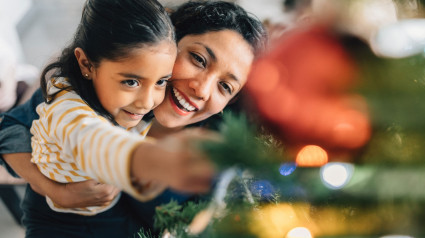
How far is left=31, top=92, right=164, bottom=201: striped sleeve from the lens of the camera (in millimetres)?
356

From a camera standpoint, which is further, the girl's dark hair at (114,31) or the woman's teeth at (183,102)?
the woman's teeth at (183,102)

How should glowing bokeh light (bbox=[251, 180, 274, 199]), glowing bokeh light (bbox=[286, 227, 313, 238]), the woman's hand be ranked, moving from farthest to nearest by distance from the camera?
glowing bokeh light (bbox=[251, 180, 274, 199])
glowing bokeh light (bbox=[286, 227, 313, 238])
the woman's hand

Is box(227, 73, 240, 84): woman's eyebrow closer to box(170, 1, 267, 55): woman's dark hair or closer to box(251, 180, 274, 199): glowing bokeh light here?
box(170, 1, 267, 55): woman's dark hair

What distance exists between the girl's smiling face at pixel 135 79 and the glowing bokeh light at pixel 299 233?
1.29 feet

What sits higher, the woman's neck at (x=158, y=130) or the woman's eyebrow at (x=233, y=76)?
the woman's eyebrow at (x=233, y=76)

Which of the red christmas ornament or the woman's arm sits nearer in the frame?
the red christmas ornament

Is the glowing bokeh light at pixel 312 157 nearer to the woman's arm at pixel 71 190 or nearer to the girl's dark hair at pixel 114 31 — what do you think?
the girl's dark hair at pixel 114 31

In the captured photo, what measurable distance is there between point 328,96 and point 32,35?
2.24 m

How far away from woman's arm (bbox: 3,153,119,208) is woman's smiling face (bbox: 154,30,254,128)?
221 mm

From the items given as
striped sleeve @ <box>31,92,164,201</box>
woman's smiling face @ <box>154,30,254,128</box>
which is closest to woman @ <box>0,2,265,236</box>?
woman's smiling face @ <box>154,30,254,128</box>

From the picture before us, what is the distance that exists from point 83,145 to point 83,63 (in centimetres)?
36

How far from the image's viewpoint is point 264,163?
12.6 inches

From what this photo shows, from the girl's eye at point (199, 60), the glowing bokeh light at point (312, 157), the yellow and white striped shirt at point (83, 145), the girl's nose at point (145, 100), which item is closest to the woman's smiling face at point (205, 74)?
the girl's eye at point (199, 60)

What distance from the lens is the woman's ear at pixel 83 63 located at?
28.8 inches
